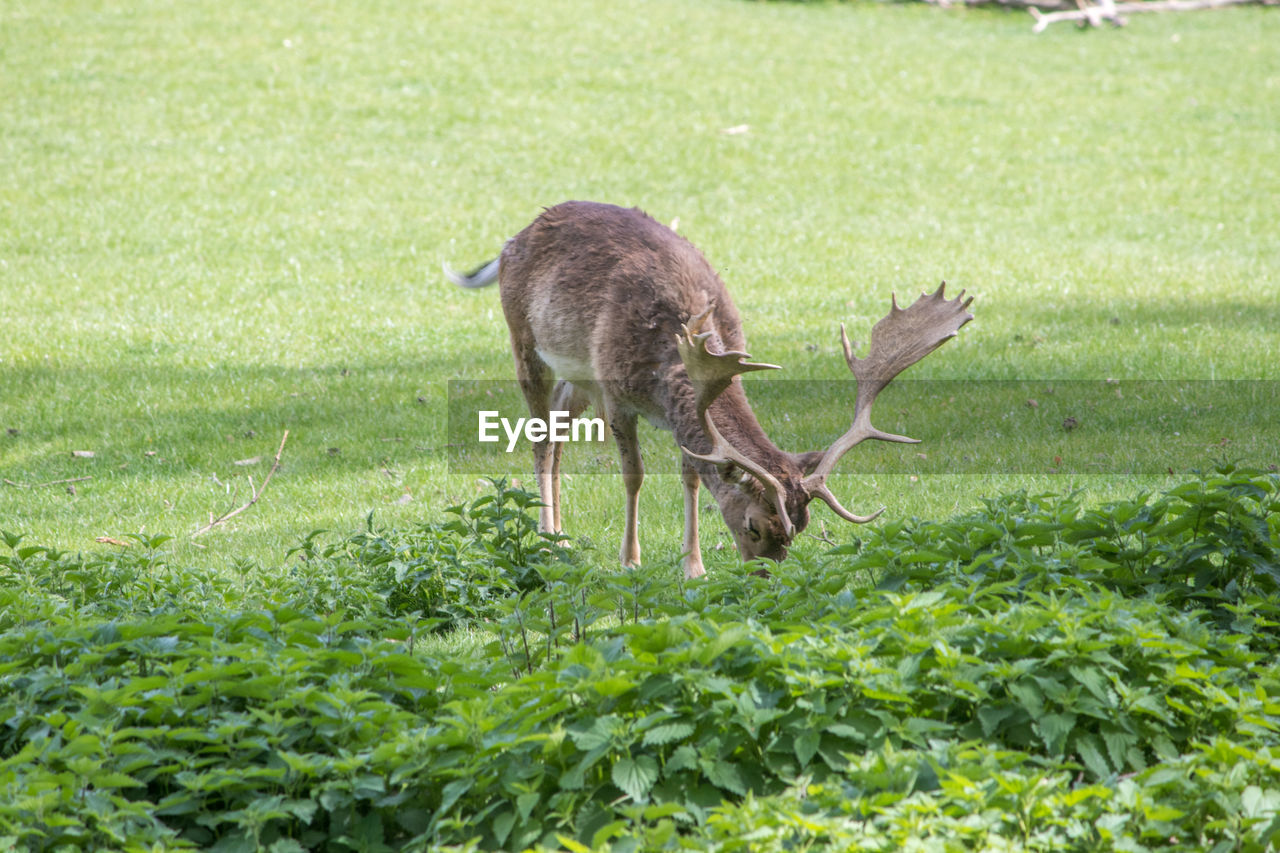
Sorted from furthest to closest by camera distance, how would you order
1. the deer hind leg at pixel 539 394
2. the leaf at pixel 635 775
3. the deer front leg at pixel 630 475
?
the deer hind leg at pixel 539 394 < the deer front leg at pixel 630 475 < the leaf at pixel 635 775

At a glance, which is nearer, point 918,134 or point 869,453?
point 869,453

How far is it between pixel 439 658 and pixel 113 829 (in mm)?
1638

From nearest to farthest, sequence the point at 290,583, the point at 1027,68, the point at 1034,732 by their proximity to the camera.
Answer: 1. the point at 1034,732
2. the point at 290,583
3. the point at 1027,68

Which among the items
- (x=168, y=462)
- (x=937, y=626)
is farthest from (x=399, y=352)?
(x=937, y=626)

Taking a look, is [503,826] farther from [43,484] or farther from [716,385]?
[43,484]

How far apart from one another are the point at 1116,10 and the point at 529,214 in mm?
18995

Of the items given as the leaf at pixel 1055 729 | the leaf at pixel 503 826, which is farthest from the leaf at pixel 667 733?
the leaf at pixel 1055 729

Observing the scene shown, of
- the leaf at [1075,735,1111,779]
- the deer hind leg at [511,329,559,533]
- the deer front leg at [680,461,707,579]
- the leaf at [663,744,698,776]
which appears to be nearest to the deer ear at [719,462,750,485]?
the deer front leg at [680,461,707,579]

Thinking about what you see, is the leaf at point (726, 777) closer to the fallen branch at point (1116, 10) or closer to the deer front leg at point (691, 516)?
the deer front leg at point (691, 516)

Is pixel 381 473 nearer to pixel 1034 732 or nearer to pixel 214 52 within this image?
pixel 1034 732

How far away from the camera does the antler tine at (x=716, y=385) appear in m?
6.22

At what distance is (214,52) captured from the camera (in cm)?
2384

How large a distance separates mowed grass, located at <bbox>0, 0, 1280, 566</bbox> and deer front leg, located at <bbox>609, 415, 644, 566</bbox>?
0.21 m

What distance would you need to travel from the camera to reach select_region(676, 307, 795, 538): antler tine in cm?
622
